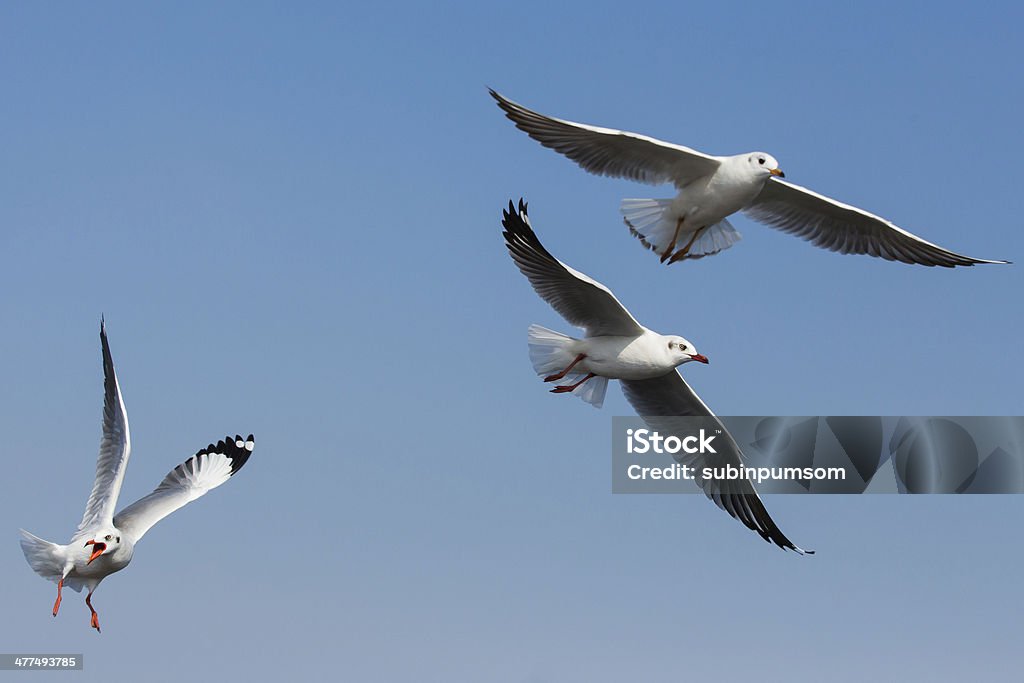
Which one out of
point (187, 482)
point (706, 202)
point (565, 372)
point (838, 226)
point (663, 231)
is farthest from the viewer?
point (187, 482)

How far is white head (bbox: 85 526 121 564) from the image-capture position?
45.4ft

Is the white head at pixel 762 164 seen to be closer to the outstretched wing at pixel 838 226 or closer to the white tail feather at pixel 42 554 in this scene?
the outstretched wing at pixel 838 226

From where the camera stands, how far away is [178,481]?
1586cm

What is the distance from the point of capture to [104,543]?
45.6ft

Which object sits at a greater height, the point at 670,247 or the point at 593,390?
the point at 670,247

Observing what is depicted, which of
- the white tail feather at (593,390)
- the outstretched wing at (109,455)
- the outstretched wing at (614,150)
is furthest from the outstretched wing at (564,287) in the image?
the outstretched wing at (109,455)

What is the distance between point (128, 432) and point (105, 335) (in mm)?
952


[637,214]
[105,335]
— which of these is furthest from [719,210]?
[105,335]

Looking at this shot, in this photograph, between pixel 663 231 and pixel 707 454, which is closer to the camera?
pixel 663 231

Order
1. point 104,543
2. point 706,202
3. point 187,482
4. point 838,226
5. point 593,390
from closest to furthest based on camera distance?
point 593,390 < point 706,202 < point 104,543 < point 838,226 < point 187,482

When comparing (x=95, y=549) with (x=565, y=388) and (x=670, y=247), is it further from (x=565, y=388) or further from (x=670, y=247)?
(x=670, y=247)

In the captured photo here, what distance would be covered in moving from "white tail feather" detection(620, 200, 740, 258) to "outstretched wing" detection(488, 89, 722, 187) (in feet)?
0.70

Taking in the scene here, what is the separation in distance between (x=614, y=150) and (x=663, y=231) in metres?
0.84

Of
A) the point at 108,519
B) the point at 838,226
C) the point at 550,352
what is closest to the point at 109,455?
the point at 108,519
